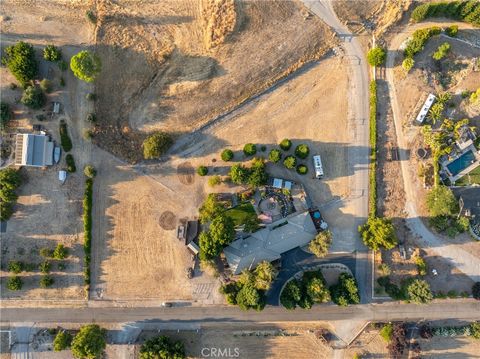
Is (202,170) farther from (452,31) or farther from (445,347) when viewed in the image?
(445,347)

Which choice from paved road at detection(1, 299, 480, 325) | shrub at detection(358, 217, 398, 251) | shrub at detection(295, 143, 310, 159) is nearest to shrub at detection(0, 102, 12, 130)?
paved road at detection(1, 299, 480, 325)

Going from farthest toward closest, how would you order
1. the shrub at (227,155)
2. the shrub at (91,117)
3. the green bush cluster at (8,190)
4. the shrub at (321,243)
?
the shrub at (91,117) < the shrub at (227,155) < the green bush cluster at (8,190) < the shrub at (321,243)

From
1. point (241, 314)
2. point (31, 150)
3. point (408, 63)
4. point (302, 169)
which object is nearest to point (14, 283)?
point (31, 150)

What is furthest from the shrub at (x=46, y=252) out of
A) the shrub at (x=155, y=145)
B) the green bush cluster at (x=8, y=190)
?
the shrub at (x=155, y=145)

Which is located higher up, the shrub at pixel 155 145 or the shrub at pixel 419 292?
the shrub at pixel 155 145

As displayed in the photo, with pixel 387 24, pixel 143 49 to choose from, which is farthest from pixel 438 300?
pixel 143 49

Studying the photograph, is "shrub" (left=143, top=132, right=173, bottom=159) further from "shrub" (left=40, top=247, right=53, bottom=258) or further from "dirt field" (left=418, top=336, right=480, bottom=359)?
"dirt field" (left=418, top=336, right=480, bottom=359)

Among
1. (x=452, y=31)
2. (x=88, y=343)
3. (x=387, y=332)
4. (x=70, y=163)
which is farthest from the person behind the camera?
(x=452, y=31)

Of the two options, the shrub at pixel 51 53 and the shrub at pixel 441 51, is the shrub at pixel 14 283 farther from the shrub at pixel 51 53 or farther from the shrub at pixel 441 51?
the shrub at pixel 441 51
